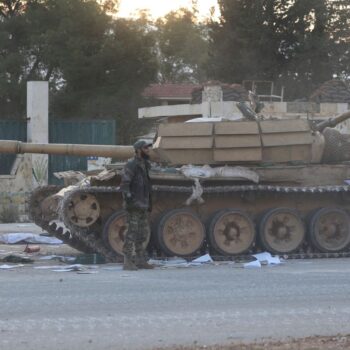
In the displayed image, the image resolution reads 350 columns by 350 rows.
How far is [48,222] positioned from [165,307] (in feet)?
21.8

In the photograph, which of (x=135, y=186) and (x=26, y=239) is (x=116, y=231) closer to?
(x=135, y=186)

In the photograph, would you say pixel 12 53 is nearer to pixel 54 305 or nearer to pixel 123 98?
pixel 123 98

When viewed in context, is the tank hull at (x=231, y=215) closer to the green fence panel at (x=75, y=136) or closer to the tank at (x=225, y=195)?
the tank at (x=225, y=195)

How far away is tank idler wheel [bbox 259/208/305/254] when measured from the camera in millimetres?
14555

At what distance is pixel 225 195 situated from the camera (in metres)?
14.7

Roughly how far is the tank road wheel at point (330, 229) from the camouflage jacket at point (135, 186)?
12.0 feet

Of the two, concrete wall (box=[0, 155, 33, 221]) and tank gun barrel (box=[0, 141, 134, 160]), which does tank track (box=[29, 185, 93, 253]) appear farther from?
concrete wall (box=[0, 155, 33, 221])

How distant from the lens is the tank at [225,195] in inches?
554

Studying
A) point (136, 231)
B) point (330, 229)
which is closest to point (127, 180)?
point (136, 231)

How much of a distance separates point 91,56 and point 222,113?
42.6 ft

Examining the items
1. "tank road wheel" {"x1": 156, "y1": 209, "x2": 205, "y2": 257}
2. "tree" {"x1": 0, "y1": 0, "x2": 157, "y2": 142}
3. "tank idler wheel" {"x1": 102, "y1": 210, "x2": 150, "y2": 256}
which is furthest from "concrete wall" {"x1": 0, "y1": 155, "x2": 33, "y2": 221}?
"tree" {"x1": 0, "y1": 0, "x2": 157, "y2": 142}

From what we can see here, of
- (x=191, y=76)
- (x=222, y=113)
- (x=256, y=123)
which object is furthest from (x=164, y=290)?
(x=191, y=76)

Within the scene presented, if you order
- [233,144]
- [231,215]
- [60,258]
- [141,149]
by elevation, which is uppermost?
[233,144]

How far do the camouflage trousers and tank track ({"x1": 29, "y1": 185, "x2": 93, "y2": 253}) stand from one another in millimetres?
1988
